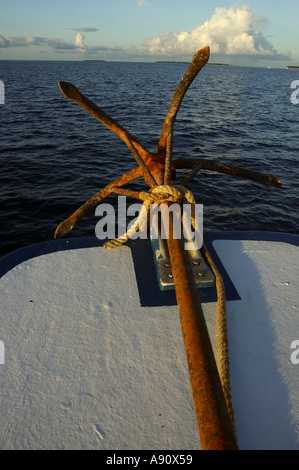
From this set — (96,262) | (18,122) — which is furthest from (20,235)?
(18,122)

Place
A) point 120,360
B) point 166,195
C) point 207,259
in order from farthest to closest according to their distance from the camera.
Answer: point 207,259
point 166,195
point 120,360

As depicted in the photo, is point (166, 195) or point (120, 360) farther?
point (166, 195)

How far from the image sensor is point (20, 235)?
6.46m
